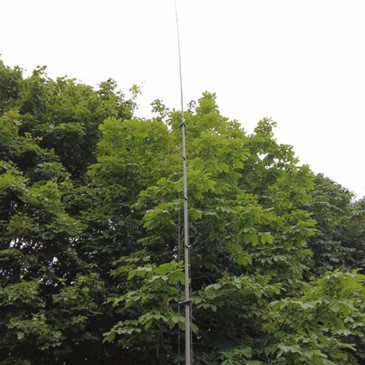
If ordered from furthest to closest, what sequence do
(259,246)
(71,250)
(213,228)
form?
(259,246), (71,250), (213,228)

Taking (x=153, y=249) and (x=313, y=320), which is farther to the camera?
(x=153, y=249)

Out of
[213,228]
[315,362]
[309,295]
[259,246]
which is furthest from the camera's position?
[259,246]

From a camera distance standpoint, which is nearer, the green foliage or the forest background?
the green foliage

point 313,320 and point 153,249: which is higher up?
point 153,249

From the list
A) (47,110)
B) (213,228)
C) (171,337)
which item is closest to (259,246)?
(213,228)

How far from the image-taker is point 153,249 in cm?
554

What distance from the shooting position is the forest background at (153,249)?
4.55 meters

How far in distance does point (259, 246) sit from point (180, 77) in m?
2.91

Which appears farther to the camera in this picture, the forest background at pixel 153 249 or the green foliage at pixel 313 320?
the forest background at pixel 153 249

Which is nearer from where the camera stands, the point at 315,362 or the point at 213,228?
the point at 315,362

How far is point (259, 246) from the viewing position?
6129 mm

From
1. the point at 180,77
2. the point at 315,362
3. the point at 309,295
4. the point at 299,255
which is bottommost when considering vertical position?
the point at 315,362

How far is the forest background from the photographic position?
4.55 meters

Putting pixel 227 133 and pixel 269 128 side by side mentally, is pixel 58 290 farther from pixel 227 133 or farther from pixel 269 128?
pixel 269 128
